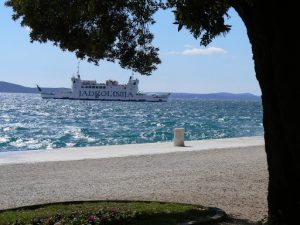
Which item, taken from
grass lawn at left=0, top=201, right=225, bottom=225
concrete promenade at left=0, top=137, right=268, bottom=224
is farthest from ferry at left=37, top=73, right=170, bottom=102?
grass lawn at left=0, top=201, right=225, bottom=225

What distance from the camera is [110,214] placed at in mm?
8320

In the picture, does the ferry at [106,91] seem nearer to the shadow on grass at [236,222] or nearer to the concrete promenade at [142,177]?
the concrete promenade at [142,177]

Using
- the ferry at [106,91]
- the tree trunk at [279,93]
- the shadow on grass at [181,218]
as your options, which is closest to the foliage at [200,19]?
the tree trunk at [279,93]

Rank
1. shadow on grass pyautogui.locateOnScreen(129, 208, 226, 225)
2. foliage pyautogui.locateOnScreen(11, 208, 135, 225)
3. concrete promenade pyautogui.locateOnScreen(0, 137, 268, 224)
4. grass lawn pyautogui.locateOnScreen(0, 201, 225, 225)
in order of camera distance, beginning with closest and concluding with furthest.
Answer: foliage pyautogui.locateOnScreen(11, 208, 135, 225)
grass lawn pyautogui.locateOnScreen(0, 201, 225, 225)
shadow on grass pyautogui.locateOnScreen(129, 208, 226, 225)
concrete promenade pyautogui.locateOnScreen(0, 137, 268, 224)

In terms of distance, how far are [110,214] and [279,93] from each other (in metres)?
2.83

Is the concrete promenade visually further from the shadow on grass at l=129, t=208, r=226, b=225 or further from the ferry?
the ferry

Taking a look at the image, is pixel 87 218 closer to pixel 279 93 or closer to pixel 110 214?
pixel 110 214

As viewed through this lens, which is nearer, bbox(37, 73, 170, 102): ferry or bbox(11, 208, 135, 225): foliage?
bbox(11, 208, 135, 225): foliage

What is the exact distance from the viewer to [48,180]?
522 inches

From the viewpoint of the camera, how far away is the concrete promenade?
35.6 feet

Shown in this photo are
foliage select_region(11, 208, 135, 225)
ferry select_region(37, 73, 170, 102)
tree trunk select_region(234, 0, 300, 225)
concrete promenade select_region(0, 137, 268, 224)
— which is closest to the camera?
tree trunk select_region(234, 0, 300, 225)

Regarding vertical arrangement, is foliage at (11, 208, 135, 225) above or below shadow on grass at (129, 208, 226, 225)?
above

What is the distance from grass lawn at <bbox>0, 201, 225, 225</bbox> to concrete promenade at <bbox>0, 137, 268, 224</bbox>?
70cm

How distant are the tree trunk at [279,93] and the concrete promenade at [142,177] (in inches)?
41.5
